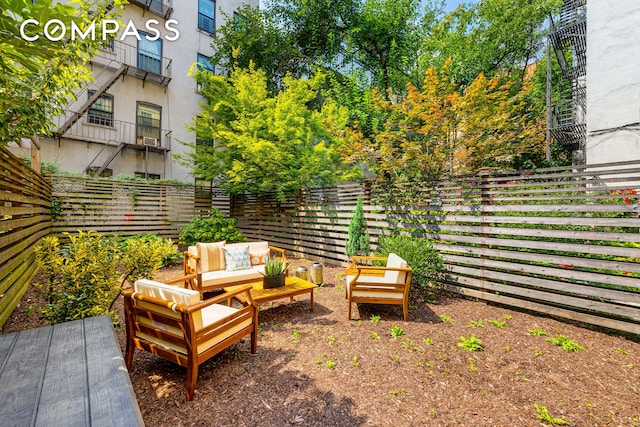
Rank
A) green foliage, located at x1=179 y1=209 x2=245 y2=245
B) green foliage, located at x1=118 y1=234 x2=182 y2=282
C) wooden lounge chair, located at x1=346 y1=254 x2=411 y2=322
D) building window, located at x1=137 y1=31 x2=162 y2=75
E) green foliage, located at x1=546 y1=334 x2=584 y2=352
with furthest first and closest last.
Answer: building window, located at x1=137 y1=31 x2=162 y2=75 < green foliage, located at x1=179 y1=209 x2=245 y2=245 < wooden lounge chair, located at x1=346 y1=254 x2=411 y2=322 < green foliage, located at x1=118 y1=234 x2=182 y2=282 < green foliage, located at x1=546 y1=334 x2=584 y2=352

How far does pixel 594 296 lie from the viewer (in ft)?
12.6

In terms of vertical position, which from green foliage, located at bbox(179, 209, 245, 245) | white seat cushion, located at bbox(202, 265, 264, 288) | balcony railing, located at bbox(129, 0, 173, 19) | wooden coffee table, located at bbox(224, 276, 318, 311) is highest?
balcony railing, located at bbox(129, 0, 173, 19)

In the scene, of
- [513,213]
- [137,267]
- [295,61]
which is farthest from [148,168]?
[513,213]

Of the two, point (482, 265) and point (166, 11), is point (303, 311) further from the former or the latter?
point (166, 11)

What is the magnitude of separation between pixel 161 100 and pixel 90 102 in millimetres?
2943

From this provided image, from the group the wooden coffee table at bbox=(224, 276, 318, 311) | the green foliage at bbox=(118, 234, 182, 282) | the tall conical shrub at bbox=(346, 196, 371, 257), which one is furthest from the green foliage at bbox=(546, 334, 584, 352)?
the green foliage at bbox=(118, 234, 182, 282)

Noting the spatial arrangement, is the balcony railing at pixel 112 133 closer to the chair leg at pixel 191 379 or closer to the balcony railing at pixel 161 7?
the balcony railing at pixel 161 7

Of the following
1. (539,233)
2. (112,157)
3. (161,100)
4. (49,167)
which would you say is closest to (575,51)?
(539,233)

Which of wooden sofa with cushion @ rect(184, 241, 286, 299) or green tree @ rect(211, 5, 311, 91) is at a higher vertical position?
green tree @ rect(211, 5, 311, 91)

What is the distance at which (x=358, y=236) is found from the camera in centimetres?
673

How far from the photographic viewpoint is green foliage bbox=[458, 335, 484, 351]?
3.38 meters

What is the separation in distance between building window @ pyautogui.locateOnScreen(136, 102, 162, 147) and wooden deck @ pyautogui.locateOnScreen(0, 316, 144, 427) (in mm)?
12362

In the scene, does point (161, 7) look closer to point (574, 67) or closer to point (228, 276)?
Answer: point (228, 276)

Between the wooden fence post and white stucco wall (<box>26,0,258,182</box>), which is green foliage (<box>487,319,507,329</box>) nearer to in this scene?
the wooden fence post
